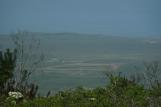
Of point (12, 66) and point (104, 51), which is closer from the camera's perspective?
point (12, 66)

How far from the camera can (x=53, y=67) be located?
6059 cm

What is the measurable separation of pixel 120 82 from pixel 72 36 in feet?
310

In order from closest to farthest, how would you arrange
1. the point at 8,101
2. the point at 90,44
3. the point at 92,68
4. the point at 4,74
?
the point at 8,101 < the point at 4,74 < the point at 92,68 < the point at 90,44

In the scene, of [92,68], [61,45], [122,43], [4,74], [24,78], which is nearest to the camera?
[4,74]

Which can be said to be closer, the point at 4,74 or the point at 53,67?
the point at 4,74

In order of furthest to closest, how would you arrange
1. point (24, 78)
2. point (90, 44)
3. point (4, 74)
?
point (90, 44), point (24, 78), point (4, 74)

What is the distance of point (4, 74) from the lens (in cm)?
1252

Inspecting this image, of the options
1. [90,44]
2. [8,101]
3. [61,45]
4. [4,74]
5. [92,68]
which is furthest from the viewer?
[90,44]

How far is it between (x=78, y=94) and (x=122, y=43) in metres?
90.1

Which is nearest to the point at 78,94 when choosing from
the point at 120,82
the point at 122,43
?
the point at 120,82

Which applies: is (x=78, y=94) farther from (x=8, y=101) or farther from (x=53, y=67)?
(x=53, y=67)

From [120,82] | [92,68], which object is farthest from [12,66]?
[92,68]

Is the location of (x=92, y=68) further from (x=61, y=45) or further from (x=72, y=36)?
(x=72, y=36)

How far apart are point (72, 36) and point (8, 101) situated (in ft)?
313
